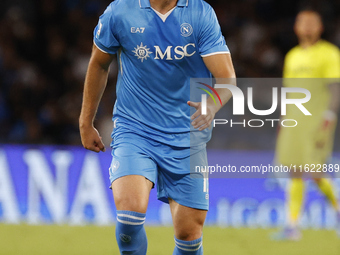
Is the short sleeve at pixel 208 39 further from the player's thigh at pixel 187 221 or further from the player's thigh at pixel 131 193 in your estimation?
the player's thigh at pixel 187 221

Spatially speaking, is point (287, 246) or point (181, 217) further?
point (287, 246)

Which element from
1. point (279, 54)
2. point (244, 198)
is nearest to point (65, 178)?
point (244, 198)

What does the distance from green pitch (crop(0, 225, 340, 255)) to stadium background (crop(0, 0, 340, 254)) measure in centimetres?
3

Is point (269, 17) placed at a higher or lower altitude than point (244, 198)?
higher

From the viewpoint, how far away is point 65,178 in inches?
263

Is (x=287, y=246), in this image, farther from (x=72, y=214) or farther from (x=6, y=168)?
(x=6, y=168)

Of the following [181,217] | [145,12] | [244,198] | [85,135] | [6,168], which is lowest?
[244,198]

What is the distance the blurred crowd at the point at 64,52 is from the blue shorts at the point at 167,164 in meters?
4.93

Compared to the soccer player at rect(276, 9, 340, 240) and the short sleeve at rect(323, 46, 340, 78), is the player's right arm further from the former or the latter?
the short sleeve at rect(323, 46, 340, 78)

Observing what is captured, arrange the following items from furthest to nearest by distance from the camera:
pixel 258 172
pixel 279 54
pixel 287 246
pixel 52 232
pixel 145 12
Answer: pixel 279 54 → pixel 258 172 → pixel 52 232 → pixel 287 246 → pixel 145 12

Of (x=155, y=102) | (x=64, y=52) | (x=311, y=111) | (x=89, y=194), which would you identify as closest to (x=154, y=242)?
(x=89, y=194)

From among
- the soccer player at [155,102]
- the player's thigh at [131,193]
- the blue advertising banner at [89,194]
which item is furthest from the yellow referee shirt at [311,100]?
the player's thigh at [131,193]

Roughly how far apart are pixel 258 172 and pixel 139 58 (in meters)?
4.22
